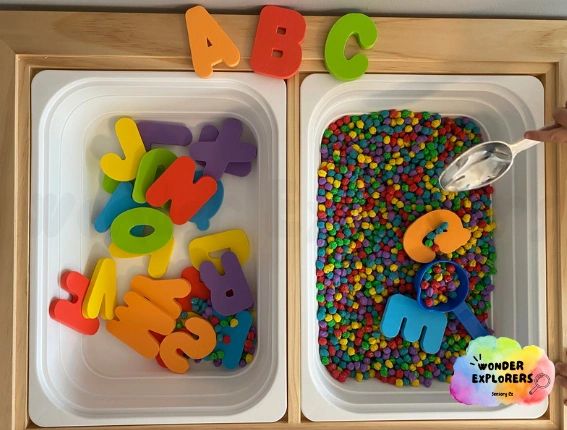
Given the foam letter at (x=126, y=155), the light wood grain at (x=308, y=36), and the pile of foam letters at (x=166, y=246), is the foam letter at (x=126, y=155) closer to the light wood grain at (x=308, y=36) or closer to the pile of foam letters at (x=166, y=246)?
the pile of foam letters at (x=166, y=246)

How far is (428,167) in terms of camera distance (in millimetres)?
1324

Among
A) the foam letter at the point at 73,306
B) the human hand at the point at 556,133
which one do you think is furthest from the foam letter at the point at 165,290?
the human hand at the point at 556,133

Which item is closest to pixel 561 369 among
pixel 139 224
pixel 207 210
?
pixel 207 210

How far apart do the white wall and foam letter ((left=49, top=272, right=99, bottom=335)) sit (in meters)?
0.58

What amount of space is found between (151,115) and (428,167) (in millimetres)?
650

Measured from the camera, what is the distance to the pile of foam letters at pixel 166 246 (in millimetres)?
1283

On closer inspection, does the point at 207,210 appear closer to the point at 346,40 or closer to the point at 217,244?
the point at 217,244

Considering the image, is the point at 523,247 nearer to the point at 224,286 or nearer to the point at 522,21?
the point at 522,21

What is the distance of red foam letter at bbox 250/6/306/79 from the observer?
1177mm

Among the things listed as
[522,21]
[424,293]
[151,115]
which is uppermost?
[522,21]

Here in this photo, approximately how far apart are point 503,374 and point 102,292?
87cm

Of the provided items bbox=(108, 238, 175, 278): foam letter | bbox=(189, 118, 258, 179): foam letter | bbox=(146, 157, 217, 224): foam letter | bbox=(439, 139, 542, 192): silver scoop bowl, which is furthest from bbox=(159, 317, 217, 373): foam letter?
bbox=(439, 139, 542, 192): silver scoop bowl

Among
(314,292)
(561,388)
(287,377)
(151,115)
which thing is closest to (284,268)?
(314,292)

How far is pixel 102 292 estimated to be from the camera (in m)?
1.29
